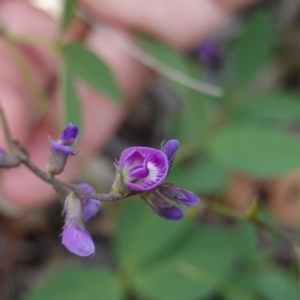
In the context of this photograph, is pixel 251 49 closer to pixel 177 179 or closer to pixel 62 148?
pixel 177 179

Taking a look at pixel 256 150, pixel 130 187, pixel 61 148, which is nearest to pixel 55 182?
pixel 61 148

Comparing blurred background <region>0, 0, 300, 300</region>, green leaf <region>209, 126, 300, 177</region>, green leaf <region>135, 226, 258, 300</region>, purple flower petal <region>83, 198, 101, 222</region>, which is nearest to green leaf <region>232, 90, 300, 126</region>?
blurred background <region>0, 0, 300, 300</region>

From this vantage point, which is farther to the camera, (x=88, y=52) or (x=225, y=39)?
(x=225, y=39)

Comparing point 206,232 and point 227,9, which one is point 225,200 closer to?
point 206,232

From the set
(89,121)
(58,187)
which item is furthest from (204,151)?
(58,187)

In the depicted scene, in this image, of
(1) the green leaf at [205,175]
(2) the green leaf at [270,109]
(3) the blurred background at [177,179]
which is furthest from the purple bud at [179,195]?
(2) the green leaf at [270,109]

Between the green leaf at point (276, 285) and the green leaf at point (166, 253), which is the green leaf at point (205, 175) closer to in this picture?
the green leaf at point (166, 253)
